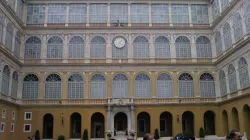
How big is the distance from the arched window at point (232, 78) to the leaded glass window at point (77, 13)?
2337 centimetres

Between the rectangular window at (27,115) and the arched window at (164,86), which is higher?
the arched window at (164,86)

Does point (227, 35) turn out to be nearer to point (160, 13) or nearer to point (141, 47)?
point (160, 13)

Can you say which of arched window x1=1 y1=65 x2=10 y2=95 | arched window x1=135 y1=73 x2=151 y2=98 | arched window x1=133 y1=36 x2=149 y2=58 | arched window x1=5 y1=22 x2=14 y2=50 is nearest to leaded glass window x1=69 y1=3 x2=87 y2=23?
arched window x1=133 y1=36 x2=149 y2=58

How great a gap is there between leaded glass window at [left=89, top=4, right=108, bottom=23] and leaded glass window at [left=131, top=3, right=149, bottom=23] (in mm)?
4406

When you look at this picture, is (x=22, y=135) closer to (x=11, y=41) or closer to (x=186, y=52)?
(x=11, y=41)

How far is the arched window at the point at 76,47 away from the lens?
47.1 meters

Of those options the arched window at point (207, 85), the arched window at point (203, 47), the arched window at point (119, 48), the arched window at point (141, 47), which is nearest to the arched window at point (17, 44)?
the arched window at point (119, 48)

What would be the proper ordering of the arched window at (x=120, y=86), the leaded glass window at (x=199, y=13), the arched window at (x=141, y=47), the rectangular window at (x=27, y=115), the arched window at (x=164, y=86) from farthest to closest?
the leaded glass window at (x=199, y=13) → the arched window at (x=141, y=47) → the arched window at (x=164, y=86) → the arched window at (x=120, y=86) → the rectangular window at (x=27, y=115)

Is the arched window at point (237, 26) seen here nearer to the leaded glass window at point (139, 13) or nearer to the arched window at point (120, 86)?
the leaded glass window at point (139, 13)

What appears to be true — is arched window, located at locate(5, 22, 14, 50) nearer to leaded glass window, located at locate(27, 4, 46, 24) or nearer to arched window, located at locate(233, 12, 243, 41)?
leaded glass window, located at locate(27, 4, 46, 24)

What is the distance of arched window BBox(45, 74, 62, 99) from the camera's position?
45594mm

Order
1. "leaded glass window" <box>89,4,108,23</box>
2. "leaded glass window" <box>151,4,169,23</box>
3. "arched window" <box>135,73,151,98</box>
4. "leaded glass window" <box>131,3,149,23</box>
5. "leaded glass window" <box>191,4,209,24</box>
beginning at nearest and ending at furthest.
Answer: "arched window" <box>135,73,151,98</box>, "leaded glass window" <box>89,4,108,23</box>, "leaded glass window" <box>131,3,149,23</box>, "leaded glass window" <box>151,4,169,23</box>, "leaded glass window" <box>191,4,209,24</box>

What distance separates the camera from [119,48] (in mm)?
47531

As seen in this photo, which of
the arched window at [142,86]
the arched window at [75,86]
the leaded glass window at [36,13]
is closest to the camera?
the arched window at [75,86]
